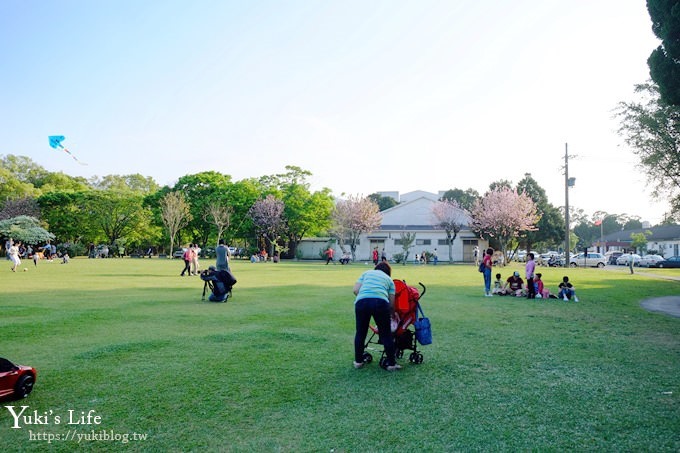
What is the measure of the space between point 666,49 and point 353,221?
42.3 m

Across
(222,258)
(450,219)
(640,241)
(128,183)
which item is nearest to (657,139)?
(222,258)

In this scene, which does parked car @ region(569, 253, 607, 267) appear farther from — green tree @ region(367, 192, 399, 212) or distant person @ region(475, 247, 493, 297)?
green tree @ region(367, 192, 399, 212)

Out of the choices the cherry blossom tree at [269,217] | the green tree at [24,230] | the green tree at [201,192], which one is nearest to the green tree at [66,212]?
Answer: the green tree at [24,230]

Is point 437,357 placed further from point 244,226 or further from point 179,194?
point 179,194

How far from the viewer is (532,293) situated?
52.7 feet

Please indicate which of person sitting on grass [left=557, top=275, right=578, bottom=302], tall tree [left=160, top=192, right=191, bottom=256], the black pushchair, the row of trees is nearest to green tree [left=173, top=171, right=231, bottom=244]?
the row of trees

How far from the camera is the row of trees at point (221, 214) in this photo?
54.3 meters

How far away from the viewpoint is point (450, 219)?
2039 inches

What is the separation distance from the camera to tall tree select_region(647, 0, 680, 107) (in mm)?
12264

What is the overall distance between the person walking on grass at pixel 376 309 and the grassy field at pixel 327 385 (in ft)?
0.78

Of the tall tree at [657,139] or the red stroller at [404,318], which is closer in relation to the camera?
the red stroller at [404,318]

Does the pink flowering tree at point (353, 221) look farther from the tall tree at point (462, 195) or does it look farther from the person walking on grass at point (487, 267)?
the person walking on grass at point (487, 267)

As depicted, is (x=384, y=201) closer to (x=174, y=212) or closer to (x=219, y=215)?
(x=219, y=215)

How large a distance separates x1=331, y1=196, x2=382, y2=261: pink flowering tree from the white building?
1675 millimetres
